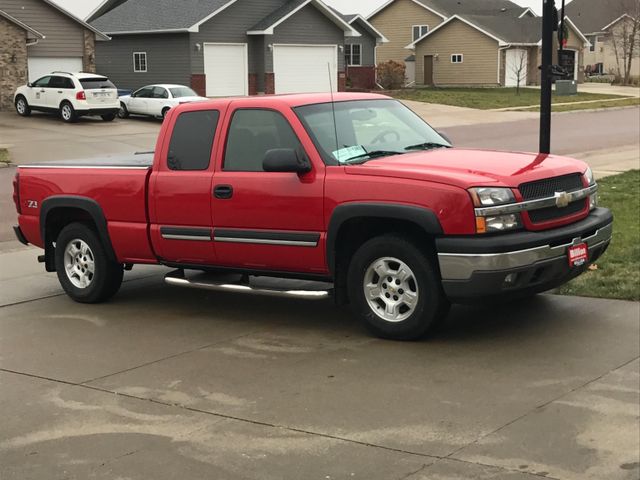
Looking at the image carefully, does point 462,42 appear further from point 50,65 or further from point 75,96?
point 75,96

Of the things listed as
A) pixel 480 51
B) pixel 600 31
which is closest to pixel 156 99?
pixel 480 51

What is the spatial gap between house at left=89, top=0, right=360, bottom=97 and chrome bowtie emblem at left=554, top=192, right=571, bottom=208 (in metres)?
38.7

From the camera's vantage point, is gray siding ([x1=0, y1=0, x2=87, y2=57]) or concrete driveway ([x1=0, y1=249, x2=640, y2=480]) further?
gray siding ([x1=0, y1=0, x2=87, y2=57])

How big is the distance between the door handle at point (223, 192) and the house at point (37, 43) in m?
33.3

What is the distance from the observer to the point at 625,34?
7519cm

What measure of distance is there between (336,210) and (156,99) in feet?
100

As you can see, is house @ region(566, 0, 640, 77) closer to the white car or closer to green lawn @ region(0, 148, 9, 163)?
the white car

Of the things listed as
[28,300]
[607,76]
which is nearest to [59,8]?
[28,300]

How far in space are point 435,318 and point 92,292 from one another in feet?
11.6

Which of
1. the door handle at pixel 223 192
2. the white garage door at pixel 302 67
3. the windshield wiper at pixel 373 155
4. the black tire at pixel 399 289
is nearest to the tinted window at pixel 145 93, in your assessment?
the white garage door at pixel 302 67

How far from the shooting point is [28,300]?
932 cm

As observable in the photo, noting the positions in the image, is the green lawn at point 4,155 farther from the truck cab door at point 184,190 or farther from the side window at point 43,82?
the truck cab door at point 184,190

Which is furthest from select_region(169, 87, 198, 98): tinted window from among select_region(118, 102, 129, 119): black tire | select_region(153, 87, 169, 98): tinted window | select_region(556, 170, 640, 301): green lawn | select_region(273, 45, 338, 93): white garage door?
select_region(556, 170, 640, 301): green lawn

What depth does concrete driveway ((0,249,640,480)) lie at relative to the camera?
16.1 feet
